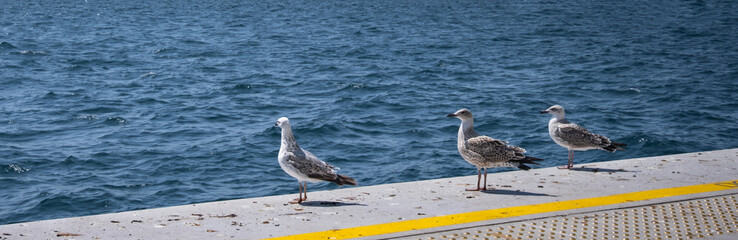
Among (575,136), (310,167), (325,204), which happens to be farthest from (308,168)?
(575,136)

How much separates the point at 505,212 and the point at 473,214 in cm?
37

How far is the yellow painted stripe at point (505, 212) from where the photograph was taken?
826cm

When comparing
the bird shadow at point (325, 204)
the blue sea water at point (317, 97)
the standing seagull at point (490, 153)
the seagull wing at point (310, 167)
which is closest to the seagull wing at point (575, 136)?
the standing seagull at point (490, 153)

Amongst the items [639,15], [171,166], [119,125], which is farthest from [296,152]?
[639,15]

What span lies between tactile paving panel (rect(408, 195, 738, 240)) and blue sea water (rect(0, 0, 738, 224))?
8.94 m

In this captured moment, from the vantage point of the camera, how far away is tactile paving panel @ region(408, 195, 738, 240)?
8117mm

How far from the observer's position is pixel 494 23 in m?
56.6

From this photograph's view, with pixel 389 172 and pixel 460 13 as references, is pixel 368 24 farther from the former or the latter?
pixel 389 172

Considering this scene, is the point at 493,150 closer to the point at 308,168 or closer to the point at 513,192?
the point at 513,192

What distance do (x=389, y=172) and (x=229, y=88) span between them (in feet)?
45.1

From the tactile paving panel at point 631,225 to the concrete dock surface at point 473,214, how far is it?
0.01m

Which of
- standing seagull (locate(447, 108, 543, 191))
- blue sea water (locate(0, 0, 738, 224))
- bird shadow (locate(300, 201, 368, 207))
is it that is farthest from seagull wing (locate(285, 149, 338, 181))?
blue sea water (locate(0, 0, 738, 224))

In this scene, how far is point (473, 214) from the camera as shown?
8.92 meters

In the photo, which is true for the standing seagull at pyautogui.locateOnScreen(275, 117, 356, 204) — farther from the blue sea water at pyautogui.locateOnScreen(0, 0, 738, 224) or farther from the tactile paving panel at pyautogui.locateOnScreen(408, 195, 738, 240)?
the blue sea water at pyautogui.locateOnScreen(0, 0, 738, 224)
